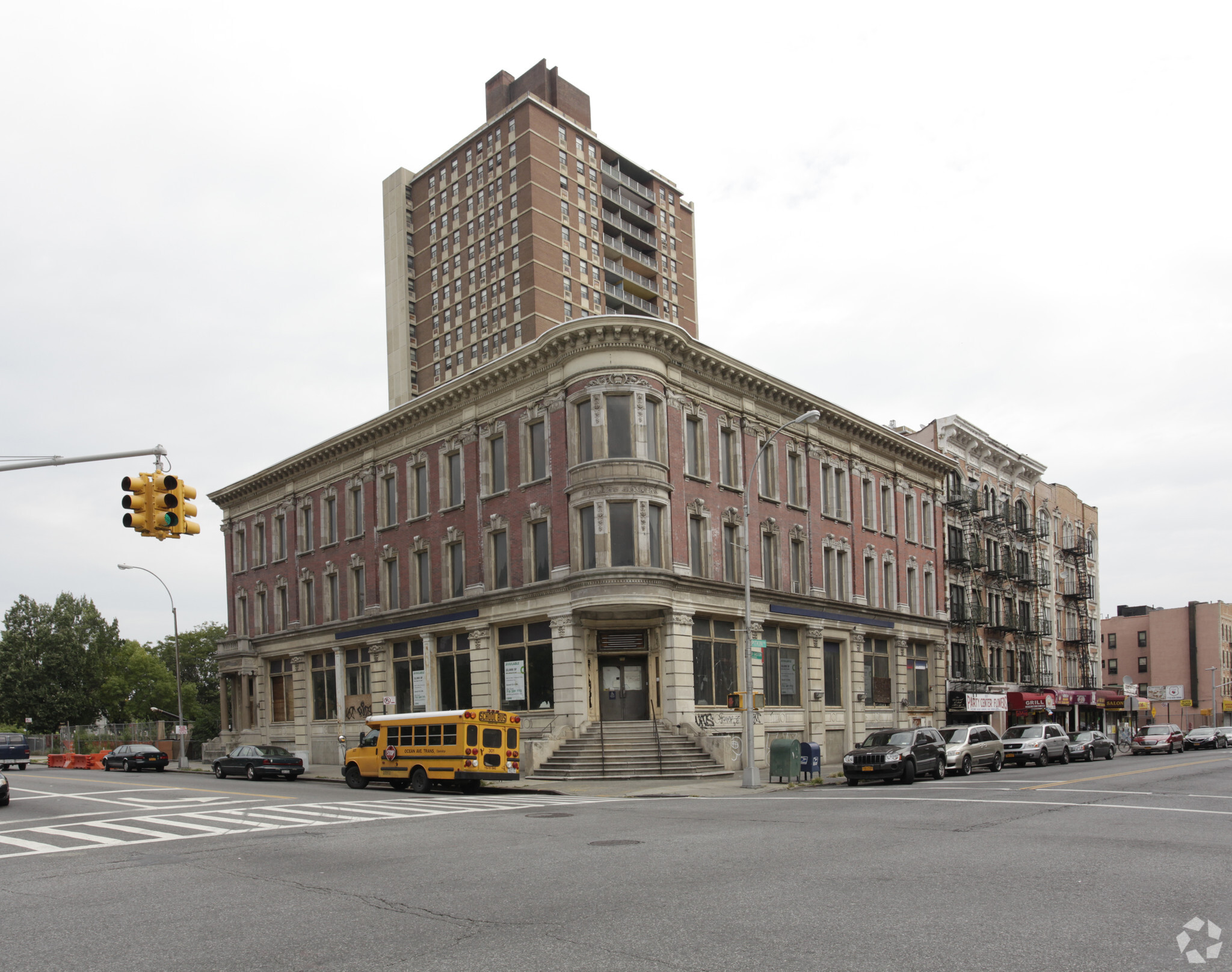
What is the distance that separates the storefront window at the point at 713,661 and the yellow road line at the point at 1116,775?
12.3 metres

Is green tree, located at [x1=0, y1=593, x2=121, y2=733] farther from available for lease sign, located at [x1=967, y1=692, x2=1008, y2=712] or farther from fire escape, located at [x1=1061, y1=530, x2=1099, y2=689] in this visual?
fire escape, located at [x1=1061, y1=530, x2=1099, y2=689]

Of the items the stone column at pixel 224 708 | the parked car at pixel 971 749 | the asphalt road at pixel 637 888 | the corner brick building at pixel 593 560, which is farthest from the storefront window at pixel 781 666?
the stone column at pixel 224 708

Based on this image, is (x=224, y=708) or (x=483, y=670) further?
(x=224, y=708)

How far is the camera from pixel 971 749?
112 ft

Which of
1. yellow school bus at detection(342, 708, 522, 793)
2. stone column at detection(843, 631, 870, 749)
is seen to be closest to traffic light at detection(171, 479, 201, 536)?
yellow school bus at detection(342, 708, 522, 793)

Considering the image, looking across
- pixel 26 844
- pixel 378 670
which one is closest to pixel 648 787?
pixel 26 844

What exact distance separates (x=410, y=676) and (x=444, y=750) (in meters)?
15.0

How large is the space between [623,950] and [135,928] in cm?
505

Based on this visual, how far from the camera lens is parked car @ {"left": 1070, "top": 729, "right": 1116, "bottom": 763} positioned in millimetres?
43656

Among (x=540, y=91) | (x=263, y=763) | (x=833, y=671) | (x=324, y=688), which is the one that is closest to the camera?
(x=263, y=763)

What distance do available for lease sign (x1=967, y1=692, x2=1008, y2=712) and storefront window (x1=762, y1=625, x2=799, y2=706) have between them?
1516 cm

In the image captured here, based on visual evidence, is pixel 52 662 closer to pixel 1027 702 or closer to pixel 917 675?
pixel 917 675

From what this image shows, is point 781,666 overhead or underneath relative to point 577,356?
underneath

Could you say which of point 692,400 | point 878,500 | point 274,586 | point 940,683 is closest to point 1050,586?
point 940,683
